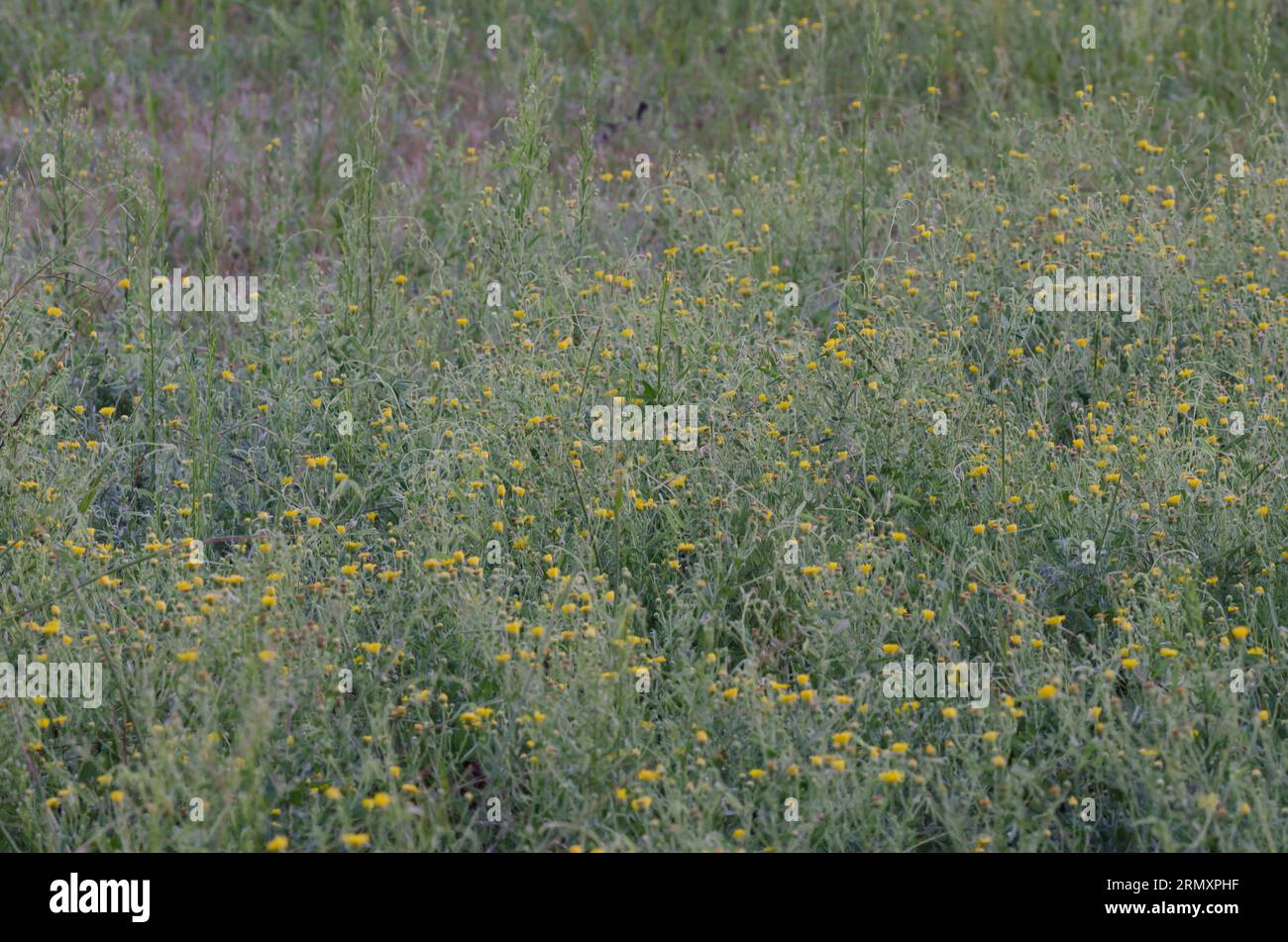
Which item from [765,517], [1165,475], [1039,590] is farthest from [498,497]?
[1165,475]

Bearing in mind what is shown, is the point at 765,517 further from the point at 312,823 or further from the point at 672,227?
the point at 672,227

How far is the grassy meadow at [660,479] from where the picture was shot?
10.8 feet

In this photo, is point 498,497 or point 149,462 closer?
point 498,497

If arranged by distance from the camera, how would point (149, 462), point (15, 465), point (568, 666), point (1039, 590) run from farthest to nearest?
point (149, 462)
point (15, 465)
point (1039, 590)
point (568, 666)

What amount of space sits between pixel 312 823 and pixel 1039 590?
1987mm

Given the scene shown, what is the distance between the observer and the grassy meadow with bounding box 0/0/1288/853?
3.28 metres

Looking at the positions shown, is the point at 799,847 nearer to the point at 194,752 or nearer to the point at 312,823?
the point at 312,823

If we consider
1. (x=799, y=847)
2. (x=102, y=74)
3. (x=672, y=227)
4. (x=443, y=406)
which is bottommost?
(x=799, y=847)

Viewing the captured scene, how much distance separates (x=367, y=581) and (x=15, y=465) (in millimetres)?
1111

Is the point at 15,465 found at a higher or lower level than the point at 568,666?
higher

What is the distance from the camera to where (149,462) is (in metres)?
4.64

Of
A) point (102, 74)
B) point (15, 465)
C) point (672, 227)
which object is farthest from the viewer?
point (102, 74)

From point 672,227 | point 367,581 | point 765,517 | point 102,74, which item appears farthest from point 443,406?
point 102,74

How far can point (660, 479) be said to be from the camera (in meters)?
4.39
